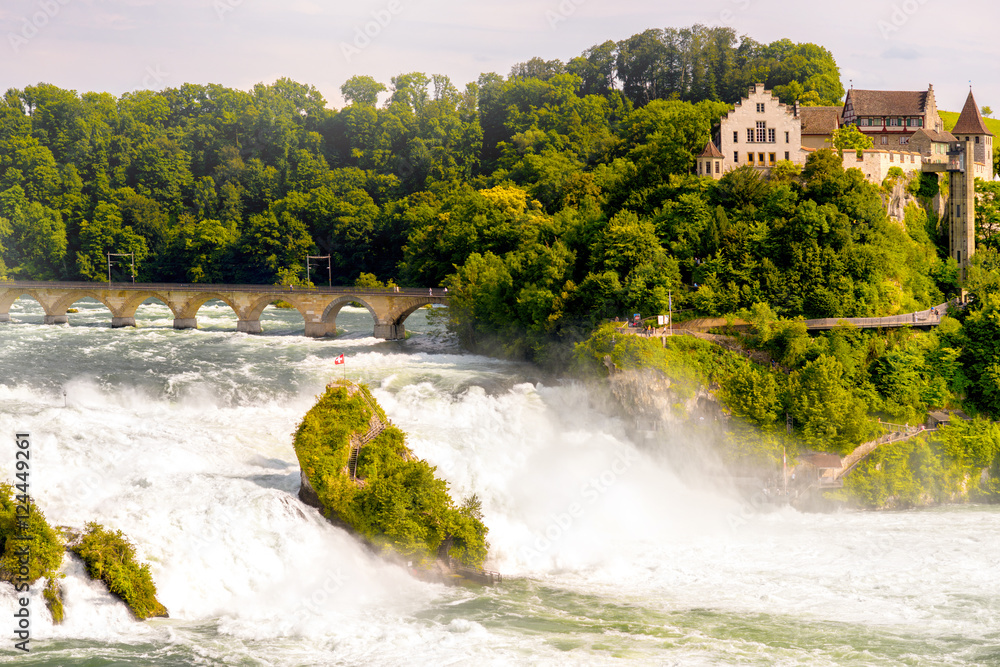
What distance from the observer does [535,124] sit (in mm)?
146750

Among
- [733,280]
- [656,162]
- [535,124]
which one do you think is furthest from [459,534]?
[535,124]

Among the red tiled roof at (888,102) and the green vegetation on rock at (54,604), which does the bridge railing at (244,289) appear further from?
the green vegetation on rock at (54,604)

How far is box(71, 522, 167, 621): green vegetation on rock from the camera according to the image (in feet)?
118

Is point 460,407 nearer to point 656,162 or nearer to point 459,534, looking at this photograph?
point 459,534

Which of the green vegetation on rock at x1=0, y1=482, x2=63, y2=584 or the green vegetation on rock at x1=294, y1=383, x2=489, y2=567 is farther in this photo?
the green vegetation on rock at x1=294, y1=383, x2=489, y2=567

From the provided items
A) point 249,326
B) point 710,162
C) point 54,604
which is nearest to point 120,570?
point 54,604

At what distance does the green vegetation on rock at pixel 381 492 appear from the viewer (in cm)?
4181

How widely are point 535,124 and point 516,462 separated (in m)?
99.7

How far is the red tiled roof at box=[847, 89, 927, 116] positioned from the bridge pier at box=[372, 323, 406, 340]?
1746 inches

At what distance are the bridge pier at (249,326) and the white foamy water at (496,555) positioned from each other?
3890 cm

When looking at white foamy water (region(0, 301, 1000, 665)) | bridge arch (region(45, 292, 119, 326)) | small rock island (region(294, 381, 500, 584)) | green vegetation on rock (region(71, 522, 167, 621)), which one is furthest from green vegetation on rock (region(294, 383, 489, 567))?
bridge arch (region(45, 292, 119, 326))

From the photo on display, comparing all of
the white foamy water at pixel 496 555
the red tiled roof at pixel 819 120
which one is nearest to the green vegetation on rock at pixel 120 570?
the white foamy water at pixel 496 555

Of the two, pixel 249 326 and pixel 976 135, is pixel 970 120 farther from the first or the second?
pixel 249 326

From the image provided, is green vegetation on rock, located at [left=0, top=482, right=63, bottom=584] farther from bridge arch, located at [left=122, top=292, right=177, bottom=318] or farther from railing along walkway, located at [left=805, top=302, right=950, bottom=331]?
bridge arch, located at [left=122, top=292, right=177, bottom=318]
